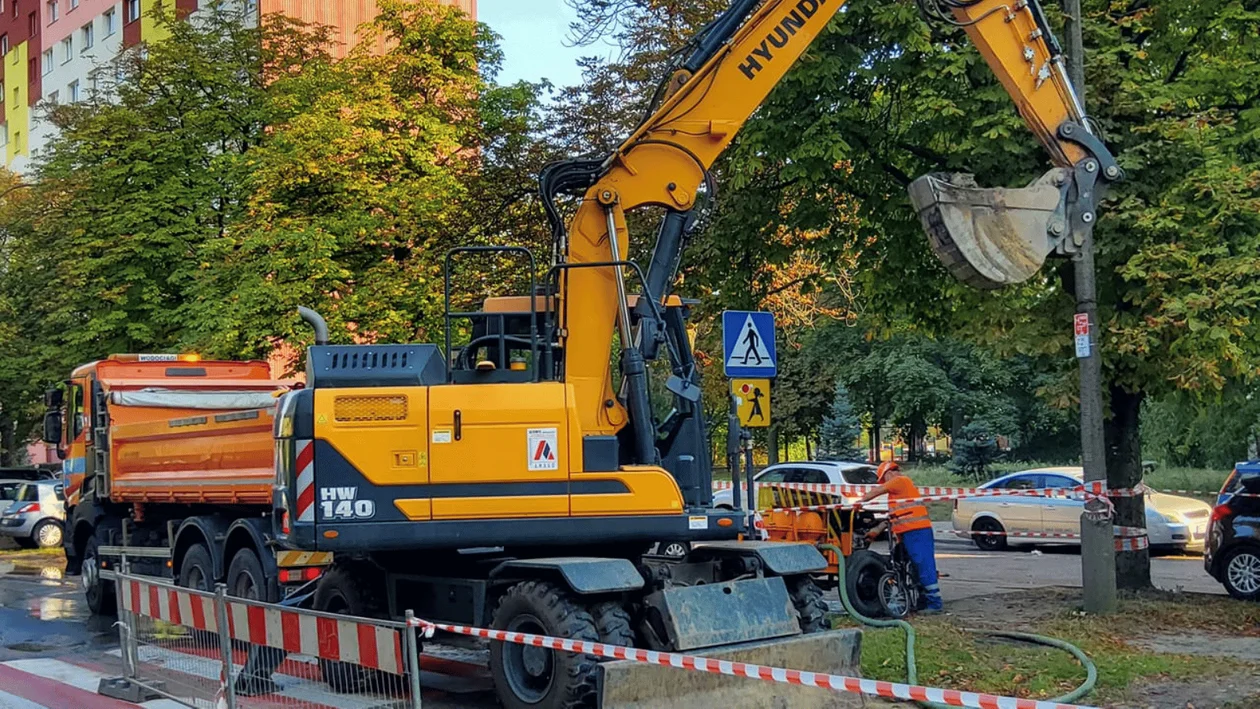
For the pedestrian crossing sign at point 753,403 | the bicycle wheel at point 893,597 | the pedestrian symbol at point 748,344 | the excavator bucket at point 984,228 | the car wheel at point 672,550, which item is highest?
the excavator bucket at point 984,228

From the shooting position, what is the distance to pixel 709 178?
1066 centimetres

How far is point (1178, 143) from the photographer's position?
12.4 meters

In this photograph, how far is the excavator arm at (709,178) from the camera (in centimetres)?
943

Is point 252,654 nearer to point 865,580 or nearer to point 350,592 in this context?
point 350,592

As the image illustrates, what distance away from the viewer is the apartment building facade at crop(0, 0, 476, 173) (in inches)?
1747

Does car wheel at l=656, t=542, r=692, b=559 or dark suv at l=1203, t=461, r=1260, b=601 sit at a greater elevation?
car wheel at l=656, t=542, r=692, b=559

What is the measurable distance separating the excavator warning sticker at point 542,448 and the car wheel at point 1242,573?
9.60m

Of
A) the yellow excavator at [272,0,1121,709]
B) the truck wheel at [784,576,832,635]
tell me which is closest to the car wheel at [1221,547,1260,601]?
the yellow excavator at [272,0,1121,709]

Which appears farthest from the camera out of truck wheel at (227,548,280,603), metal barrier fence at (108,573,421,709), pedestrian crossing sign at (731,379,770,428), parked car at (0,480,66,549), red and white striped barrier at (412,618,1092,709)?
parked car at (0,480,66,549)

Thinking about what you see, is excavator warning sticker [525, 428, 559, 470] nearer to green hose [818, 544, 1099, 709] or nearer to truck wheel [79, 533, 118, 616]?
green hose [818, 544, 1099, 709]

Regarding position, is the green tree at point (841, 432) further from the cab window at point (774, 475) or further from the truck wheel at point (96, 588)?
the truck wheel at point (96, 588)

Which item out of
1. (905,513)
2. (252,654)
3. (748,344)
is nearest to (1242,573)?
(905,513)

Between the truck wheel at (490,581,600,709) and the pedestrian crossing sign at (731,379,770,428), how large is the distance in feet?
14.5

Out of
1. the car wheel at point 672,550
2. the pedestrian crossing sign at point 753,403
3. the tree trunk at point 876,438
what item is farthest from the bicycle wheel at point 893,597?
the tree trunk at point 876,438
